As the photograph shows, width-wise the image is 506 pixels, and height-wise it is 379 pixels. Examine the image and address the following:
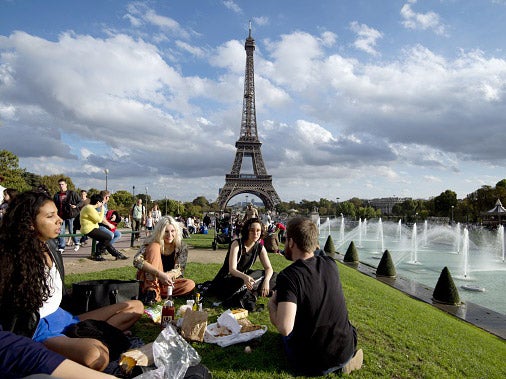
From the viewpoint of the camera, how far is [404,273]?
15.9m

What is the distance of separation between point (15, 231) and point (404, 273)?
15954 millimetres

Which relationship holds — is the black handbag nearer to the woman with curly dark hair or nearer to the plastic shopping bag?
the woman with curly dark hair

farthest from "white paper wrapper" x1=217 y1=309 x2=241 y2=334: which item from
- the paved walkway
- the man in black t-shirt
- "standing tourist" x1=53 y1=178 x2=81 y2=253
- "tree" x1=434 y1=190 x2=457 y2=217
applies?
"tree" x1=434 y1=190 x2=457 y2=217

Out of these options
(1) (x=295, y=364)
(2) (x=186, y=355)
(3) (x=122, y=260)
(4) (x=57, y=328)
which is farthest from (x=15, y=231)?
(3) (x=122, y=260)

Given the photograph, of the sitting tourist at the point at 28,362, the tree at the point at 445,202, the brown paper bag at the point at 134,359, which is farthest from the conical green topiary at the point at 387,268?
the tree at the point at 445,202

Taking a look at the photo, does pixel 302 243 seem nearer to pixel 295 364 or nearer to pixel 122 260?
pixel 295 364

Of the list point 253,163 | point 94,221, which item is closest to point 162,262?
point 94,221

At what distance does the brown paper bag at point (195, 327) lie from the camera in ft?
14.0

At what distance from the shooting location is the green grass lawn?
3.96 metres

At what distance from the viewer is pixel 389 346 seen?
5113 millimetres

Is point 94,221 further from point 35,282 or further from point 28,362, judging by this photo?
point 28,362

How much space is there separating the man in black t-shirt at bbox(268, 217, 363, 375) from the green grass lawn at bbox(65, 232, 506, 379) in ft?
1.33

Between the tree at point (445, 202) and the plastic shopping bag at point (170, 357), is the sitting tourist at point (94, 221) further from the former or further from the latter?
the tree at point (445, 202)

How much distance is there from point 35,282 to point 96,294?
2.03 metres
